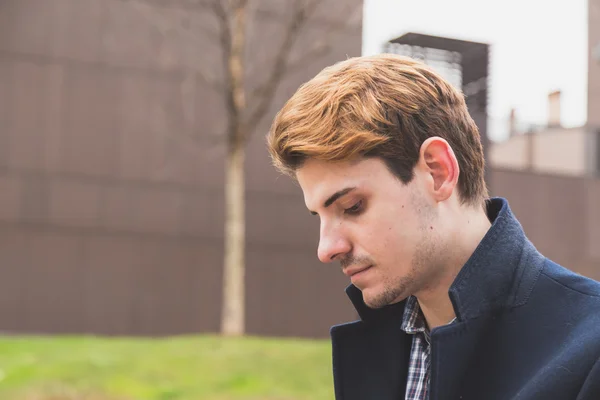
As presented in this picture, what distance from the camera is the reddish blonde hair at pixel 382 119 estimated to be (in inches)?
78.6

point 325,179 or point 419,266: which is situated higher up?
point 325,179

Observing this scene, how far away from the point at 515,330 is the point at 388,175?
0.46m

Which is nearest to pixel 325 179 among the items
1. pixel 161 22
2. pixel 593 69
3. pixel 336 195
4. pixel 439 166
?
pixel 336 195

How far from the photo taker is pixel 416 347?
2.20 meters

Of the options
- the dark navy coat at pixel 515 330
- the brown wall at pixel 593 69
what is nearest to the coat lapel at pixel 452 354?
the dark navy coat at pixel 515 330

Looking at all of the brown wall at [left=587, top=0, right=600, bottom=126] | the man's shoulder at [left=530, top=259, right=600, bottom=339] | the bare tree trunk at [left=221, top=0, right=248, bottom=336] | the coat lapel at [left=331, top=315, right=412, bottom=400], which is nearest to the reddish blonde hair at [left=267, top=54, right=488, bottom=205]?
the man's shoulder at [left=530, top=259, right=600, bottom=339]

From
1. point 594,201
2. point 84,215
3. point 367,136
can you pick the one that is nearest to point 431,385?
point 367,136

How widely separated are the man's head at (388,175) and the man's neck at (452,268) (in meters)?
0.01

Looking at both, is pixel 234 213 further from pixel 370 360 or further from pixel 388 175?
pixel 388 175

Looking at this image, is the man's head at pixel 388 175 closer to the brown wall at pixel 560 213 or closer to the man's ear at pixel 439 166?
the man's ear at pixel 439 166

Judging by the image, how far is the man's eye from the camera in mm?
2039

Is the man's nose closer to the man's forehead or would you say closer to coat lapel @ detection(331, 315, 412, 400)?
the man's forehead

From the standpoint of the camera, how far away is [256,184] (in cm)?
1622

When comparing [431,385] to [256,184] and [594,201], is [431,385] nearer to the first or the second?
[256,184]
